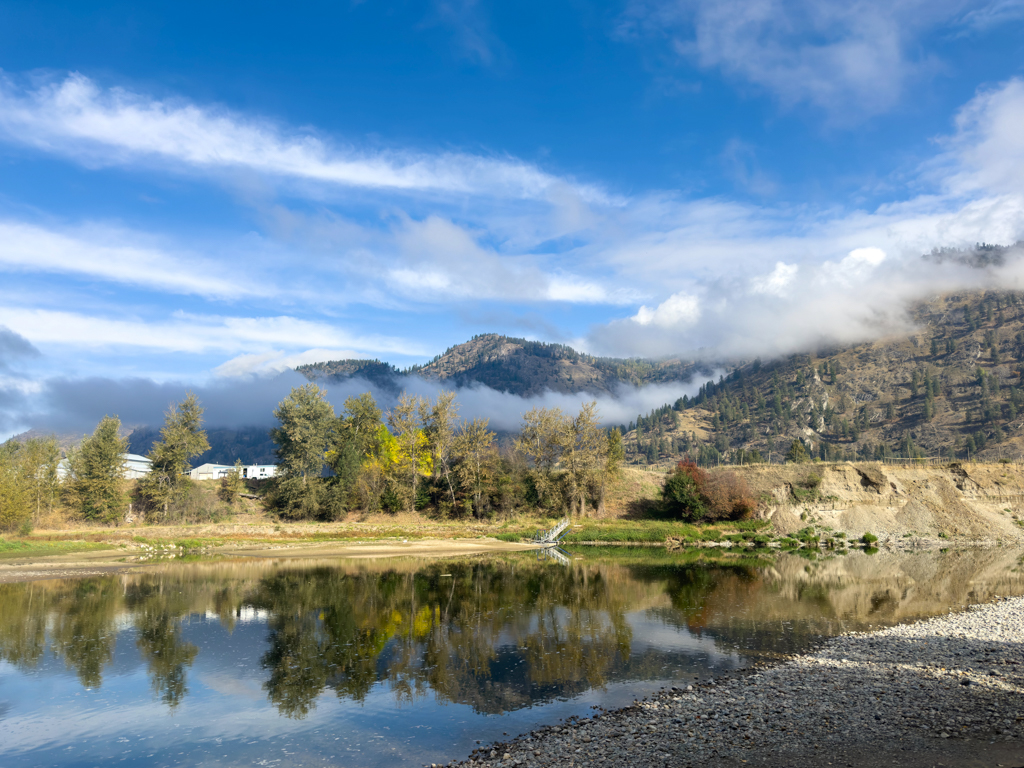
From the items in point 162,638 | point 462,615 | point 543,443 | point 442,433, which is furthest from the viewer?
point 442,433

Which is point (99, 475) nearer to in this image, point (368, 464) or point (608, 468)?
point (368, 464)

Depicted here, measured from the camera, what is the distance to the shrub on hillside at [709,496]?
69.8 metres

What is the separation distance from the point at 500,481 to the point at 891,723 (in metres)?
63.9

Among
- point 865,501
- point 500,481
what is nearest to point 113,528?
point 500,481

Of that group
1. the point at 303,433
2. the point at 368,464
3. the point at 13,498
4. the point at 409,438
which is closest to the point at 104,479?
the point at 13,498

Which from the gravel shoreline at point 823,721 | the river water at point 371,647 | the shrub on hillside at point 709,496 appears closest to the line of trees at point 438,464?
the shrub on hillside at point 709,496

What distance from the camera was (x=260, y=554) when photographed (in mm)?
53438

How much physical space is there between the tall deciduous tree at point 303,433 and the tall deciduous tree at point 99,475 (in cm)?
1745

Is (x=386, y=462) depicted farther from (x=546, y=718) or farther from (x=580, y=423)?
(x=546, y=718)

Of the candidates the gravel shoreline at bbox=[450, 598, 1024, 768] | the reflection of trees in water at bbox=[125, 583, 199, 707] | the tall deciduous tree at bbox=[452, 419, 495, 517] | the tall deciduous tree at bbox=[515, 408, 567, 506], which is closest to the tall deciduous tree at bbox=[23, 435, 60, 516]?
the reflection of trees in water at bbox=[125, 583, 199, 707]

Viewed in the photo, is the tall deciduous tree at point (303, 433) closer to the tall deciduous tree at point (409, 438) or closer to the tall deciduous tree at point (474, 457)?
the tall deciduous tree at point (409, 438)

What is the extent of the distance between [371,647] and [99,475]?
195ft

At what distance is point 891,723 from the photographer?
565 inches

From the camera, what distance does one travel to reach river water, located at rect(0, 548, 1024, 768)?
15.4 m
